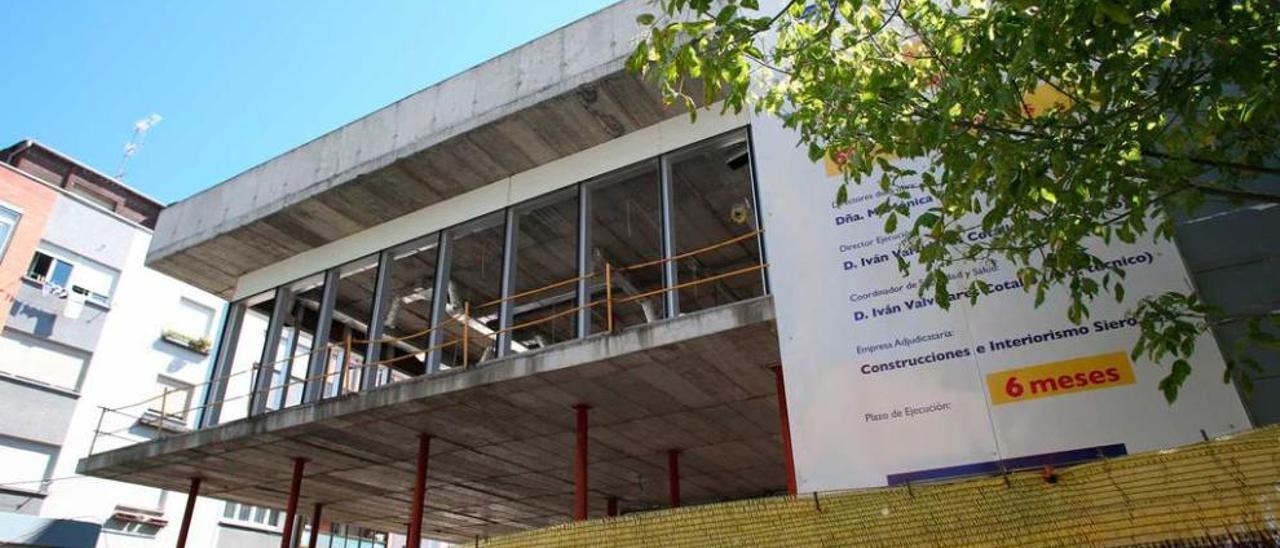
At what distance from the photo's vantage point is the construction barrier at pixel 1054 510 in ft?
12.9

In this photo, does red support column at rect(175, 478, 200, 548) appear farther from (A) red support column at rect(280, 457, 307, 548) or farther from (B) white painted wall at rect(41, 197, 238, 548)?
(B) white painted wall at rect(41, 197, 238, 548)

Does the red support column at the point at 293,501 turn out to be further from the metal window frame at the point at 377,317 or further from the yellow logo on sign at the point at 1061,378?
the yellow logo on sign at the point at 1061,378

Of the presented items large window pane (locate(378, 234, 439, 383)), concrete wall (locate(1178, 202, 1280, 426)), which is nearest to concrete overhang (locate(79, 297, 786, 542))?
large window pane (locate(378, 234, 439, 383))

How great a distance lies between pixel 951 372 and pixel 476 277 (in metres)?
10.7

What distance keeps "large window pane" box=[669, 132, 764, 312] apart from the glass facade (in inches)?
1.1

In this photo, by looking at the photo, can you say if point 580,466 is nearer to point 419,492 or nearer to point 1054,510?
point 419,492

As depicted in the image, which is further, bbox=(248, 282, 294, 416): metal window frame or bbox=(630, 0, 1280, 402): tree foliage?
bbox=(248, 282, 294, 416): metal window frame

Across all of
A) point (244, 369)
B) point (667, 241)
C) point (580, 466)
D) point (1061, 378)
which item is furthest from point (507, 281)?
point (244, 369)

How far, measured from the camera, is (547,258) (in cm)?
1503

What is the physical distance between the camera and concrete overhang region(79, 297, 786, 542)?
31.0 feet

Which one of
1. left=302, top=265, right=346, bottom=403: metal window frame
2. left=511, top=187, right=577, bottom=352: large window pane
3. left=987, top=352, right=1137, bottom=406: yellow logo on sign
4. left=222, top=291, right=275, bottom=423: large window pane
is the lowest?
left=987, top=352, right=1137, bottom=406: yellow logo on sign

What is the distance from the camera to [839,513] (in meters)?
5.01

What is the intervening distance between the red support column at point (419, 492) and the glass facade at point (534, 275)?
123cm

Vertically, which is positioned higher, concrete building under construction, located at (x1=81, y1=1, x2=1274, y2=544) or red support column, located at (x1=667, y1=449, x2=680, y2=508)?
concrete building under construction, located at (x1=81, y1=1, x2=1274, y2=544)
